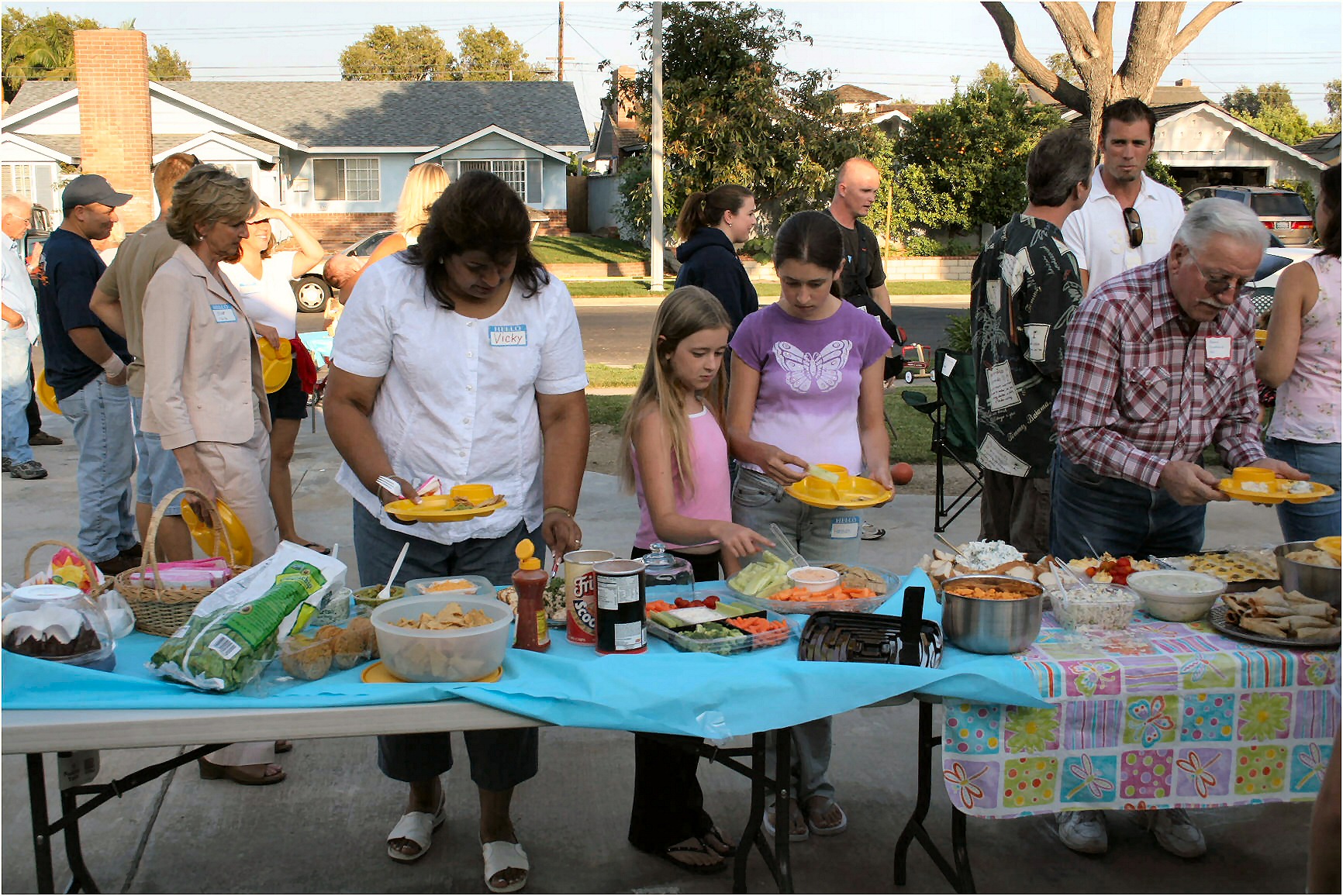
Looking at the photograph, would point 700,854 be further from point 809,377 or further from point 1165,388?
point 1165,388

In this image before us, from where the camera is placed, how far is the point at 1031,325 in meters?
4.14

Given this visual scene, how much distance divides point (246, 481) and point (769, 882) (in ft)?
7.80

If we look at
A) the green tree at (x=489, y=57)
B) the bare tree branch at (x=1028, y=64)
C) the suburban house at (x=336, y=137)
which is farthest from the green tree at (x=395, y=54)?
the bare tree branch at (x=1028, y=64)

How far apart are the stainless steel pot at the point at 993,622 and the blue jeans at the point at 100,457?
4503mm

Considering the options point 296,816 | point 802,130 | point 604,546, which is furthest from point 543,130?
point 296,816

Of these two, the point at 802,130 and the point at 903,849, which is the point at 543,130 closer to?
Answer: the point at 802,130

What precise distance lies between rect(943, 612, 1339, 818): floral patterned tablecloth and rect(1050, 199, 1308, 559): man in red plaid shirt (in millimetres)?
570

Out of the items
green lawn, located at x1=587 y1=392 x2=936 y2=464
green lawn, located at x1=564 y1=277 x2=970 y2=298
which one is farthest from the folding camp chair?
green lawn, located at x1=564 y1=277 x2=970 y2=298

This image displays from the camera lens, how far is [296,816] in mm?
3303

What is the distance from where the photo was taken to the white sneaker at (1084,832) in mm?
3068

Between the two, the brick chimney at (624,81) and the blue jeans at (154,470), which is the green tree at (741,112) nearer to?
the brick chimney at (624,81)

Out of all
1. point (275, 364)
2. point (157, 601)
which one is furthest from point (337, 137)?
point (157, 601)

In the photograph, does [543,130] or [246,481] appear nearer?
[246,481]

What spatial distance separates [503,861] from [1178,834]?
1.87m
